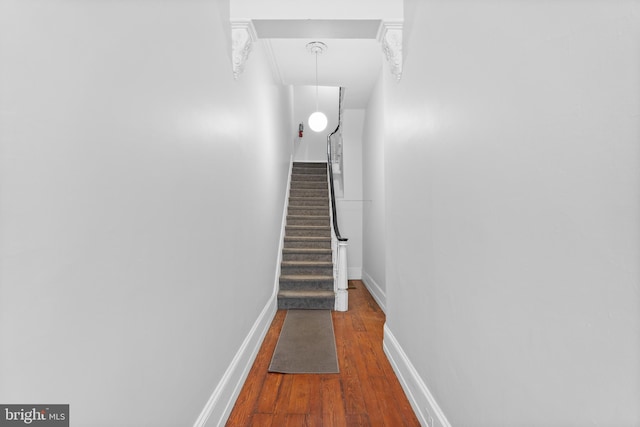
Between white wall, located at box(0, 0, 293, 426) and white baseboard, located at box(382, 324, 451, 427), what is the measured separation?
1.13 m

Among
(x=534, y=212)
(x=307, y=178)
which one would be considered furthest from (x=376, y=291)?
(x=534, y=212)

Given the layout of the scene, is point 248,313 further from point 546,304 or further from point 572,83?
point 572,83

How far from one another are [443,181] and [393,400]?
142 centimetres

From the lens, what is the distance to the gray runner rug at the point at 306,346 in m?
2.32

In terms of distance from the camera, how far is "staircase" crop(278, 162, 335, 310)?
3795 mm

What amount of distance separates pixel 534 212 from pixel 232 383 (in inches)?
72.9

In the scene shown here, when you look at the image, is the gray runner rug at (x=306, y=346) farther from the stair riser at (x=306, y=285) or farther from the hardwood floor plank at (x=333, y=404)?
the stair riser at (x=306, y=285)

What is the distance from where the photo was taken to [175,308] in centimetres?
120

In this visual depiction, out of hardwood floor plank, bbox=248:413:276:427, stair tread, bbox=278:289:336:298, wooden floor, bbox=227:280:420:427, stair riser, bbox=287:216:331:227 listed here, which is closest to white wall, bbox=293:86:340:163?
stair riser, bbox=287:216:331:227

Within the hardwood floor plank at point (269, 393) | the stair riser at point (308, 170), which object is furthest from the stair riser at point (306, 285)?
the stair riser at point (308, 170)

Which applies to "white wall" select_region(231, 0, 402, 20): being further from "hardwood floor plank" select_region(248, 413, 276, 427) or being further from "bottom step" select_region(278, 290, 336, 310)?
"bottom step" select_region(278, 290, 336, 310)

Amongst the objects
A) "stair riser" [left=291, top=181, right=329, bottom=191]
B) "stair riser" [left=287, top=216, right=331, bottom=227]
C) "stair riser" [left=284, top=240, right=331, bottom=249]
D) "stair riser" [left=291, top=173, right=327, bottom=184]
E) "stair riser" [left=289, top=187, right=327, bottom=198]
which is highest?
"stair riser" [left=291, top=173, right=327, bottom=184]

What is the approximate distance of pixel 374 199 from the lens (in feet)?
14.6

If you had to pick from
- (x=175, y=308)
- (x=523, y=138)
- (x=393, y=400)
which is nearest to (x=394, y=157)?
(x=523, y=138)
